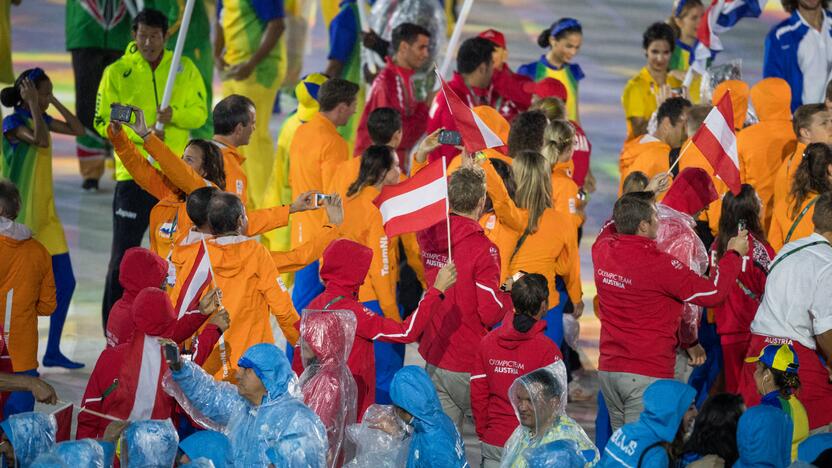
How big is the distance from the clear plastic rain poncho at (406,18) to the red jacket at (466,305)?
4.90m

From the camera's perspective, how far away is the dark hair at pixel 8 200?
7.61 m

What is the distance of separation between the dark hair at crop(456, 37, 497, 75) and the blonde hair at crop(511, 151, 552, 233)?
2575 mm

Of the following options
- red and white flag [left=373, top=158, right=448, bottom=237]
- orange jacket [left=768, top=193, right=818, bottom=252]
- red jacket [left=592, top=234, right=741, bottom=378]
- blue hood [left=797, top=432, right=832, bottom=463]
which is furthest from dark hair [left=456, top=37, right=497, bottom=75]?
blue hood [left=797, top=432, right=832, bottom=463]

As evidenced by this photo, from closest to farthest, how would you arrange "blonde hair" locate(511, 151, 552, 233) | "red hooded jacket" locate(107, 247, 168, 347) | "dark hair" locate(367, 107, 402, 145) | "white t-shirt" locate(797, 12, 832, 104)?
"red hooded jacket" locate(107, 247, 168, 347) → "blonde hair" locate(511, 151, 552, 233) → "dark hair" locate(367, 107, 402, 145) → "white t-shirt" locate(797, 12, 832, 104)

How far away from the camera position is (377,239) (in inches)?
332

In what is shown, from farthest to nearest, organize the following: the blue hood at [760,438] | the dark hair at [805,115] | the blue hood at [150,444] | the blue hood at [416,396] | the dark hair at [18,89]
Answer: the dark hair at [18,89] < the dark hair at [805,115] < the blue hood at [416,396] < the blue hood at [150,444] < the blue hood at [760,438]

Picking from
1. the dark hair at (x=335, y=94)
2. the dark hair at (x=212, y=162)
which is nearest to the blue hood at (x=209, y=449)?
the dark hair at (x=212, y=162)

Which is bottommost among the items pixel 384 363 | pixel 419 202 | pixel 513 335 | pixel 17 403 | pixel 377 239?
pixel 384 363

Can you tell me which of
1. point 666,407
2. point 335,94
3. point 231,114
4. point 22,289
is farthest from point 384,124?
point 666,407

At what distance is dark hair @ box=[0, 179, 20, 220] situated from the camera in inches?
299

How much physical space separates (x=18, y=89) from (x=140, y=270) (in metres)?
3.15

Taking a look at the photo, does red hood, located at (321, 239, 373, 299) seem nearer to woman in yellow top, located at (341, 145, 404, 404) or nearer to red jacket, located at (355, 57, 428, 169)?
woman in yellow top, located at (341, 145, 404, 404)

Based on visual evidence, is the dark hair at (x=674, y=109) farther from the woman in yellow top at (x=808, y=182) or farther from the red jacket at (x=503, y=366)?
the red jacket at (x=503, y=366)

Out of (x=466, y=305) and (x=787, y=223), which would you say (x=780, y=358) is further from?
(x=787, y=223)
